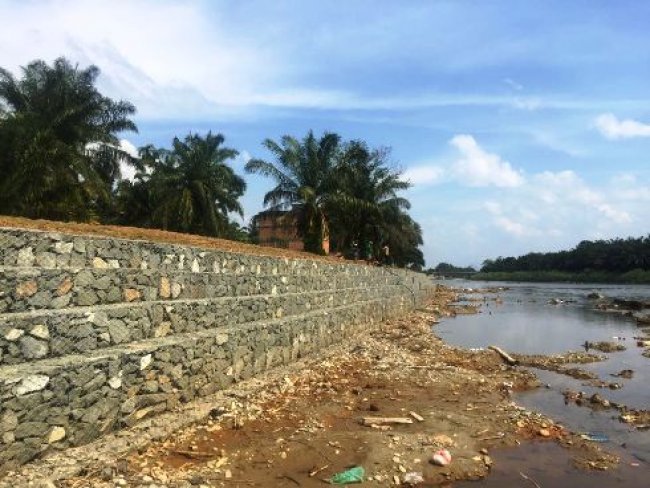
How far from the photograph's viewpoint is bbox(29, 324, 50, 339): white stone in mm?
6469

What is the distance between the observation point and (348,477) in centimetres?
664

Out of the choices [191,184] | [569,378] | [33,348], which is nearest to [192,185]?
[191,184]

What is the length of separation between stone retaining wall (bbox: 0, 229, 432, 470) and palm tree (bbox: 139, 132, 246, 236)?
78.2 ft

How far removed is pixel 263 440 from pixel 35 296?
3485mm

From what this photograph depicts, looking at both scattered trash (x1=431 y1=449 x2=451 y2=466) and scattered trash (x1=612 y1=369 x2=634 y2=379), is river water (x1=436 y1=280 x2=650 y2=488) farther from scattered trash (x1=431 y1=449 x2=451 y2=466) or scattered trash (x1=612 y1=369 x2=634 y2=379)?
scattered trash (x1=431 y1=449 x2=451 y2=466)

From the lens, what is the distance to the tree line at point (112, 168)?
26.8m

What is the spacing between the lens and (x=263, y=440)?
7.78m

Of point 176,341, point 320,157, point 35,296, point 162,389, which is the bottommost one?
point 162,389

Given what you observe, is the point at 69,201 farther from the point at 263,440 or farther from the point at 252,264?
the point at 263,440

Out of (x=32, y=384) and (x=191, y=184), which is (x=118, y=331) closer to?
(x=32, y=384)

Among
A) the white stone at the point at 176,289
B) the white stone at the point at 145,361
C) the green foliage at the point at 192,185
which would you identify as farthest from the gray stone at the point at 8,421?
the green foliage at the point at 192,185

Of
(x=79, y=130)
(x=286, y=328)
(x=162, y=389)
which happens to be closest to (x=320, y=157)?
(x=79, y=130)

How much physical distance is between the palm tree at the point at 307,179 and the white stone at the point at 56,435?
22634 millimetres

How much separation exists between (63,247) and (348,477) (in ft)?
15.2
